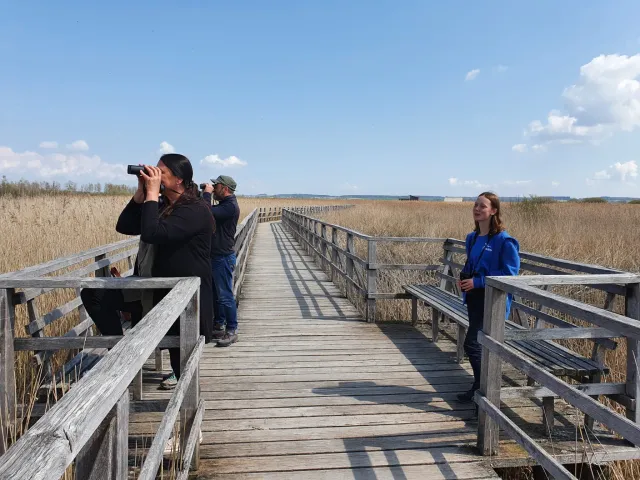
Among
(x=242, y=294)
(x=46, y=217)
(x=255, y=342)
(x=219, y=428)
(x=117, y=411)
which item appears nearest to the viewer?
(x=117, y=411)

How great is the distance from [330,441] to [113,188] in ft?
84.2

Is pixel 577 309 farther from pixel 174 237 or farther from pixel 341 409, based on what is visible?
pixel 174 237

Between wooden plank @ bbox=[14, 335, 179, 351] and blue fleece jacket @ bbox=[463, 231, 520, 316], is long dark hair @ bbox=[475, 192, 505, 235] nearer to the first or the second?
blue fleece jacket @ bbox=[463, 231, 520, 316]

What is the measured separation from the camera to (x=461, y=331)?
13.5 feet

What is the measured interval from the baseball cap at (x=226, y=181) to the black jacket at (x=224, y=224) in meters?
0.10

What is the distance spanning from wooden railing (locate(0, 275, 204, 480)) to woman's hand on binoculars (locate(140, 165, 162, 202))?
47 centimetres

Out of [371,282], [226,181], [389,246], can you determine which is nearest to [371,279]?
[371,282]

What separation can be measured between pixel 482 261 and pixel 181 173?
2143 millimetres

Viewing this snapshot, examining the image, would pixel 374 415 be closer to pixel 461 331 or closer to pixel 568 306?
pixel 461 331

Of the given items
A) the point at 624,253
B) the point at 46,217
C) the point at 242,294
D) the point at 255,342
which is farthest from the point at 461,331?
the point at 46,217

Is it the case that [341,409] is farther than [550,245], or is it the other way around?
[550,245]

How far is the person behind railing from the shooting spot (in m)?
2.63

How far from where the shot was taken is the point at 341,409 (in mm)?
3291

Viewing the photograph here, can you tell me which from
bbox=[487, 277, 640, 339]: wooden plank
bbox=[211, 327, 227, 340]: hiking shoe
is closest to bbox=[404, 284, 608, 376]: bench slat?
bbox=[487, 277, 640, 339]: wooden plank
